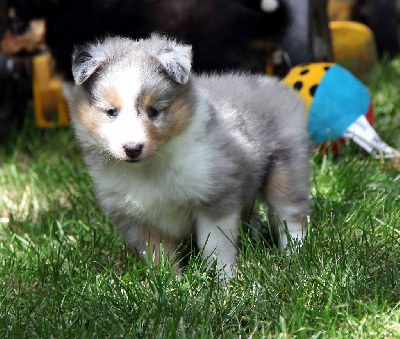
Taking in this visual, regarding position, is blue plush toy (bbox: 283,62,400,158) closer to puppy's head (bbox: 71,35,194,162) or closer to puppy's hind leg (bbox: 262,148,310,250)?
puppy's hind leg (bbox: 262,148,310,250)

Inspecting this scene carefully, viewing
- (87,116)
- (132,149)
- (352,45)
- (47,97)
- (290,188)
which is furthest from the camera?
(352,45)

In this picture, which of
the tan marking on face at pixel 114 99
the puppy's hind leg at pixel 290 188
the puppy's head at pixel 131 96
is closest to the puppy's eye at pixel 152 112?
the puppy's head at pixel 131 96

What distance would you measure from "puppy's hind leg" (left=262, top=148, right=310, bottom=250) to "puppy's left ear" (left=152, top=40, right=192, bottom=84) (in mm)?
692

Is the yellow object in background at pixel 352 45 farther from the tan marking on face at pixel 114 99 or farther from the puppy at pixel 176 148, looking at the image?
the tan marking on face at pixel 114 99

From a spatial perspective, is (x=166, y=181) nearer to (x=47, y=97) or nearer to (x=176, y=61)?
(x=176, y=61)

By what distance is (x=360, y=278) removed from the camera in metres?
2.66

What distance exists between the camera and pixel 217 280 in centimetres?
277

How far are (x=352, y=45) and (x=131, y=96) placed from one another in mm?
4093

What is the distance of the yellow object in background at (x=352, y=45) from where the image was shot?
633 centimetres

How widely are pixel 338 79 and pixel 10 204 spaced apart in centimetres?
220

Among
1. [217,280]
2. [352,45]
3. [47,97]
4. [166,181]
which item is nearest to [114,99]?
[166,181]

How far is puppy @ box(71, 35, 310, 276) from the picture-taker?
2.80m

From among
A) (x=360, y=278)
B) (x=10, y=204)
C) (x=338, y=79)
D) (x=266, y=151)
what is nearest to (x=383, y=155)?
(x=338, y=79)

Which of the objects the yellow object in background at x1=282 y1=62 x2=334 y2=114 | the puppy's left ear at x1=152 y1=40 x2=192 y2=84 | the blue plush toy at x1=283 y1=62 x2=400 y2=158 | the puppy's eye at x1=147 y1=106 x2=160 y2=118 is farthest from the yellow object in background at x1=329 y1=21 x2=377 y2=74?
the puppy's eye at x1=147 y1=106 x2=160 y2=118
